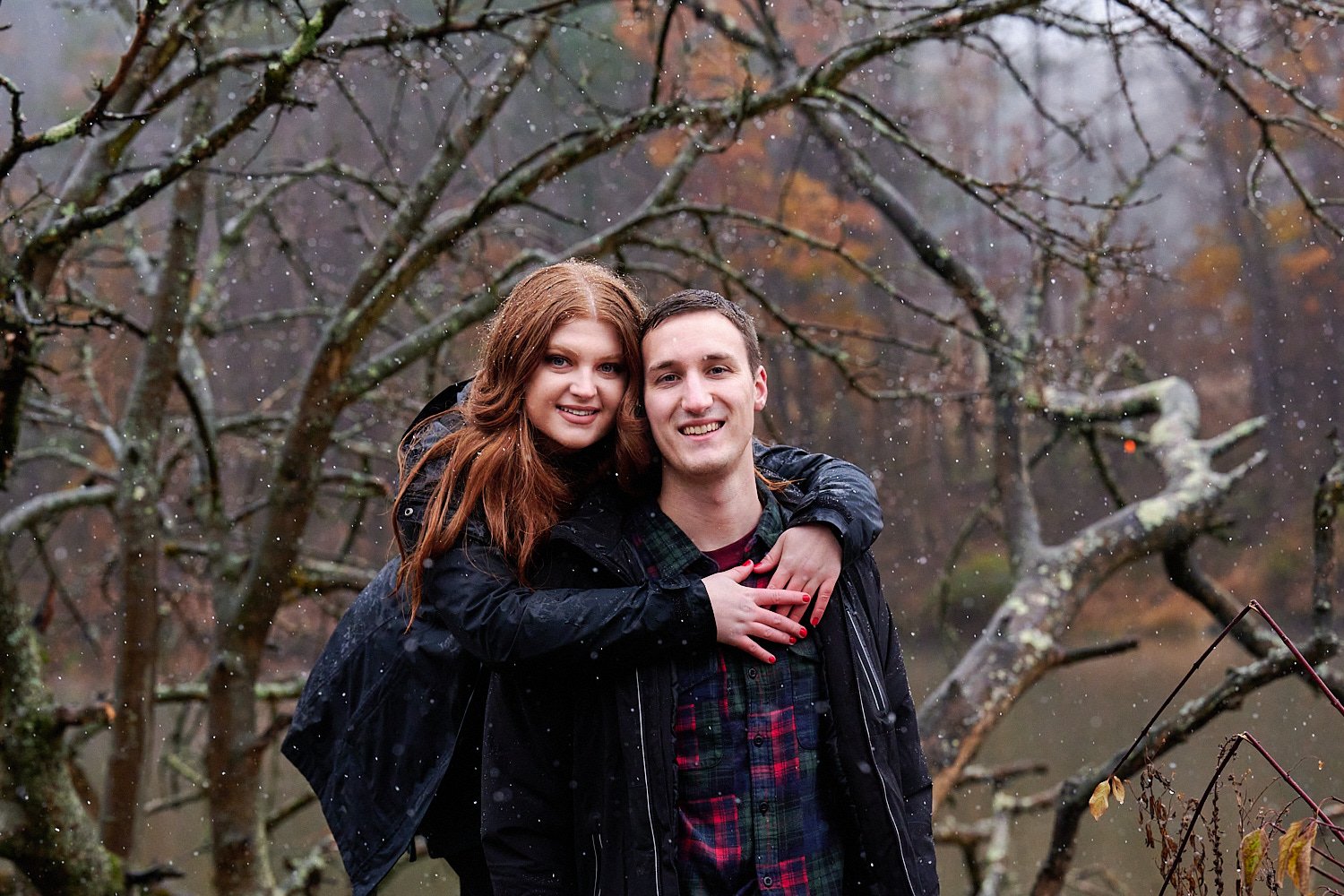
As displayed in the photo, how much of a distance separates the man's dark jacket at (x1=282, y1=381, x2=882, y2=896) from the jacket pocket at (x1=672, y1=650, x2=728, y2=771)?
90 millimetres

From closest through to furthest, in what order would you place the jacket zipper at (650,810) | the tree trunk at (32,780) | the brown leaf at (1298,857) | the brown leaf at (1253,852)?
the brown leaf at (1298,857)
the brown leaf at (1253,852)
the jacket zipper at (650,810)
the tree trunk at (32,780)

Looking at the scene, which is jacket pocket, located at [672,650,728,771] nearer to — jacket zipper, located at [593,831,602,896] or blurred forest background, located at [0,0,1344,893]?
jacket zipper, located at [593,831,602,896]

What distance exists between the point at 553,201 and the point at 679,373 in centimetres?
1273

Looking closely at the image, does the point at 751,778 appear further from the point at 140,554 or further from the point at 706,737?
the point at 140,554

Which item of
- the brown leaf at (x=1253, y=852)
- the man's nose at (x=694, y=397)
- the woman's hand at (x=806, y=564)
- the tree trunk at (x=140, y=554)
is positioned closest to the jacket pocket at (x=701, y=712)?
the woman's hand at (x=806, y=564)

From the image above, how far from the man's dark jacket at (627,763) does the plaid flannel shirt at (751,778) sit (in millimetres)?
50

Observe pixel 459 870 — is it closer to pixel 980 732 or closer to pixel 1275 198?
pixel 980 732

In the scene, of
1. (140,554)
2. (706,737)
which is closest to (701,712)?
(706,737)

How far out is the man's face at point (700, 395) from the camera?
6.70 ft

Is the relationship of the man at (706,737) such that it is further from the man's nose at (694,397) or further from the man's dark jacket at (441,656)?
the man's dark jacket at (441,656)

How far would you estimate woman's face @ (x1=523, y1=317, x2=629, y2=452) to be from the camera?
222cm

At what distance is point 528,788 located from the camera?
1.99 meters

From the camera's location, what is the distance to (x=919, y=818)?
6.79 ft

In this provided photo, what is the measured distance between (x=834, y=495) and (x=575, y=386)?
Result: 55cm
